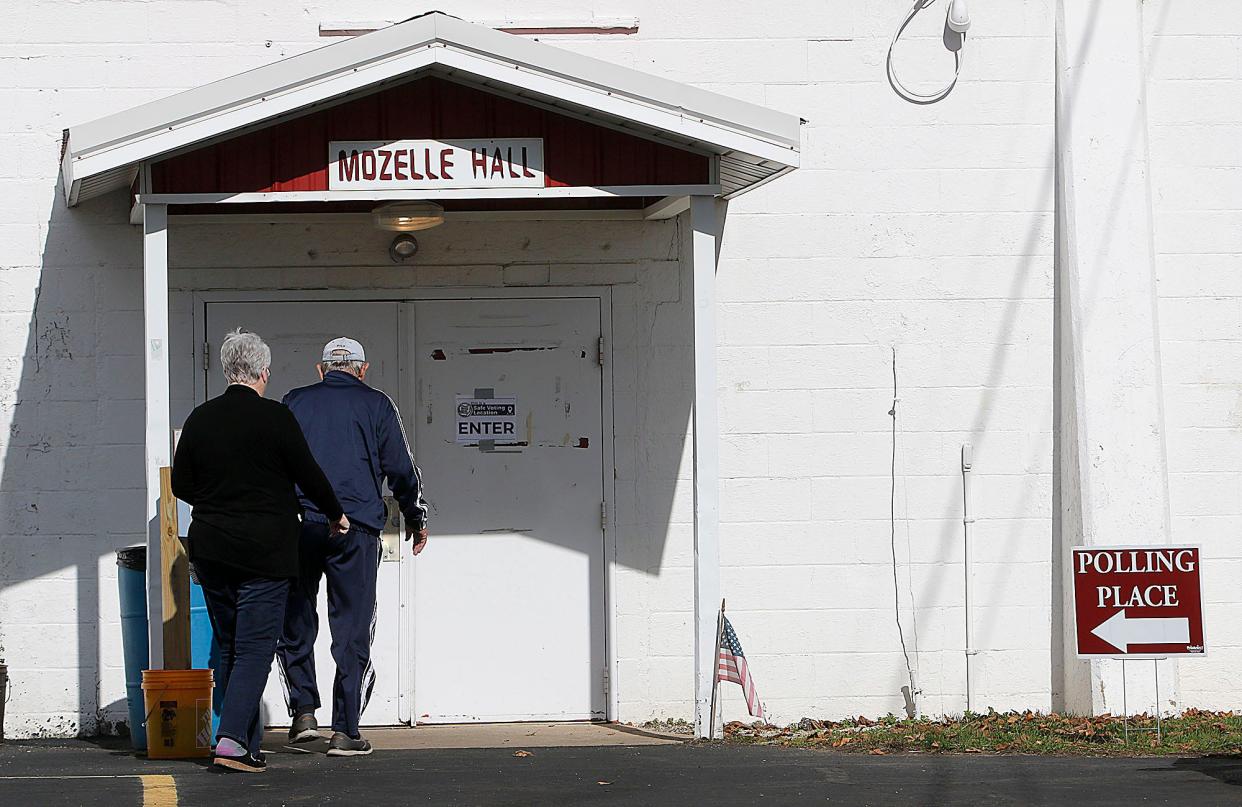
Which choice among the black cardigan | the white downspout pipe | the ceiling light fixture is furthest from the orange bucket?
the white downspout pipe

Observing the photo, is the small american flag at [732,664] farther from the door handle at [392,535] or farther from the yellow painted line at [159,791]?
the yellow painted line at [159,791]

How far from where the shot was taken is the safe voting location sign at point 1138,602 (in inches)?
315

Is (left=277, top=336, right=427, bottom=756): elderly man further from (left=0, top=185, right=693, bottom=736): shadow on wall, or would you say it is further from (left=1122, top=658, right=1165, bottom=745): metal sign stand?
(left=1122, top=658, right=1165, bottom=745): metal sign stand

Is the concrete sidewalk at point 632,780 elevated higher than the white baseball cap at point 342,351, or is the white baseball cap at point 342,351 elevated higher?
the white baseball cap at point 342,351

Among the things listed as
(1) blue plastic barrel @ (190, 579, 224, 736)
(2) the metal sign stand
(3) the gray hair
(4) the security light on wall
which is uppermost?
(4) the security light on wall

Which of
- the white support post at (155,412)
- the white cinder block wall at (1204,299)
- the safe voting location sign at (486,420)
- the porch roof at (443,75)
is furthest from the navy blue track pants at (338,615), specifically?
the white cinder block wall at (1204,299)

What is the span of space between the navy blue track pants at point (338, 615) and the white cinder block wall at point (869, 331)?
6.54 feet

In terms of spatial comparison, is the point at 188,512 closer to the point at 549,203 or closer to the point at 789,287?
the point at 549,203

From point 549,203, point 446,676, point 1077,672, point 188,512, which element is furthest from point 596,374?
point 1077,672

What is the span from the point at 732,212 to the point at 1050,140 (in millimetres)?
1899

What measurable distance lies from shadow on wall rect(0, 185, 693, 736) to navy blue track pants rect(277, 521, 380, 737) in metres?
1.81

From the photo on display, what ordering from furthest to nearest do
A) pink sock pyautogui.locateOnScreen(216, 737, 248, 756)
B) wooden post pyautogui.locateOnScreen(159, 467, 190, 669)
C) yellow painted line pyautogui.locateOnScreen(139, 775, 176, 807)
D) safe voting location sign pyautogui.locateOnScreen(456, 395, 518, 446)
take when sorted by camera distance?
safe voting location sign pyautogui.locateOnScreen(456, 395, 518, 446) < wooden post pyautogui.locateOnScreen(159, 467, 190, 669) < pink sock pyautogui.locateOnScreen(216, 737, 248, 756) < yellow painted line pyautogui.locateOnScreen(139, 775, 176, 807)

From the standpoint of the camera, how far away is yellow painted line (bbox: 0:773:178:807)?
621 centimetres

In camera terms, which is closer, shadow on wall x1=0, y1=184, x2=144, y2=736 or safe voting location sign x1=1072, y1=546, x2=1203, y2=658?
safe voting location sign x1=1072, y1=546, x2=1203, y2=658
